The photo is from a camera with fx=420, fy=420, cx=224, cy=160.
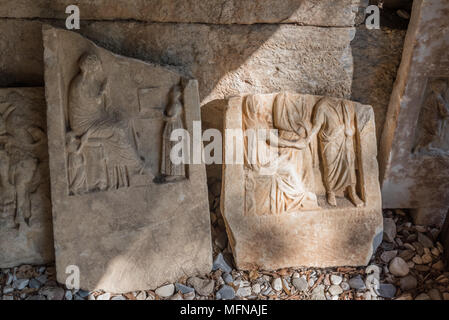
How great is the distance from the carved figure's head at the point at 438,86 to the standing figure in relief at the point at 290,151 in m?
1.11

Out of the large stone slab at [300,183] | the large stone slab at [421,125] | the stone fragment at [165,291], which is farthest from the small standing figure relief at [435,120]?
the stone fragment at [165,291]

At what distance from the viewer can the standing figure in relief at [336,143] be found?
11.3 feet

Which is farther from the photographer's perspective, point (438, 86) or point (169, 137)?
point (438, 86)

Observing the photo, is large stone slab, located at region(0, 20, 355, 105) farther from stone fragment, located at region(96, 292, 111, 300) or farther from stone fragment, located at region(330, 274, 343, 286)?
stone fragment, located at region(96, 292, 111, 300)

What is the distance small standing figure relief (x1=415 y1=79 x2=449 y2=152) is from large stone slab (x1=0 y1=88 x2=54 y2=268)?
3188mm

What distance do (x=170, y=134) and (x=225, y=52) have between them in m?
0.85

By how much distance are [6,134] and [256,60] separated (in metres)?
2.06

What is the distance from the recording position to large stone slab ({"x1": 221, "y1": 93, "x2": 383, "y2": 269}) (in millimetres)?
3350

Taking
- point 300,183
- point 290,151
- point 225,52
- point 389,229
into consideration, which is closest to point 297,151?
point 290,151

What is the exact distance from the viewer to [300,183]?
11.3 feet

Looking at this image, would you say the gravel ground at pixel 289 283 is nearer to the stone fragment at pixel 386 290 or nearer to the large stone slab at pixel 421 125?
the stone fragment at pixel 386 290

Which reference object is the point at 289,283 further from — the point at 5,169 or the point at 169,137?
the point at 5,169

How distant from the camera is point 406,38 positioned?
11.6 feet

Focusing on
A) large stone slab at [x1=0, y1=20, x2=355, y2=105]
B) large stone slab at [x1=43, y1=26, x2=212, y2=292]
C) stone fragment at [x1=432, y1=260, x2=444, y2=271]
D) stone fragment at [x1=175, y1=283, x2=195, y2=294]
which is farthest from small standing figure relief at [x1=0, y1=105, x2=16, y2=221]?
stone fragment at [x1=432, y1=260, x2=444, y2=271]
